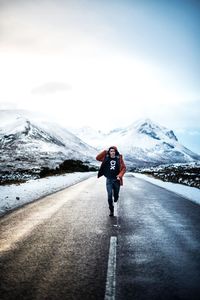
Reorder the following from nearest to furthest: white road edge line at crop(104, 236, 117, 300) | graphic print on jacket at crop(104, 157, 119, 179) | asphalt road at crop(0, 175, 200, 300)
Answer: white road edge line at crop(104, 236, 117, 300)
asphalt road at crop(0, 175, 200, 300)
graphic print on jacket at crop(104, 157, 119, 179)

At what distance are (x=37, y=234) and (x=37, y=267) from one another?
2645 mm

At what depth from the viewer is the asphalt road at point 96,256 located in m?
4.80

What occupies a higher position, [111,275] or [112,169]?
[112,169]

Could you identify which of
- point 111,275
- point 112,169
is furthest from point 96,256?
point 112,169

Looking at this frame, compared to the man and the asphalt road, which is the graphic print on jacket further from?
the asphalt road

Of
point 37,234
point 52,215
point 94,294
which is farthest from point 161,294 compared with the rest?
point 52,215

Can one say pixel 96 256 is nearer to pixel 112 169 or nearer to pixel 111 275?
pixel 111 275

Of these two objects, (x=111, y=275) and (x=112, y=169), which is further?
(x=112, y=169)

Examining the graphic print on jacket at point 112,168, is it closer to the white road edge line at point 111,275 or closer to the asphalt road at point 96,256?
the asphalt road at point 96,256

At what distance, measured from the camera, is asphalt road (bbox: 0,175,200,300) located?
480 centimetres

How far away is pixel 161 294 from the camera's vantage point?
4.68 m

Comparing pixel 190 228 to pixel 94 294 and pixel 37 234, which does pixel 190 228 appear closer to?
pixel 37 234

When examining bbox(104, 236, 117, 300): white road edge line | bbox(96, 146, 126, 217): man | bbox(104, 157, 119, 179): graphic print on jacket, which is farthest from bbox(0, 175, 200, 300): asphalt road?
bbox(104, 157, 119, 179): graphic print on jacket

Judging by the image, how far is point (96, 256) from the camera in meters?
6.48
